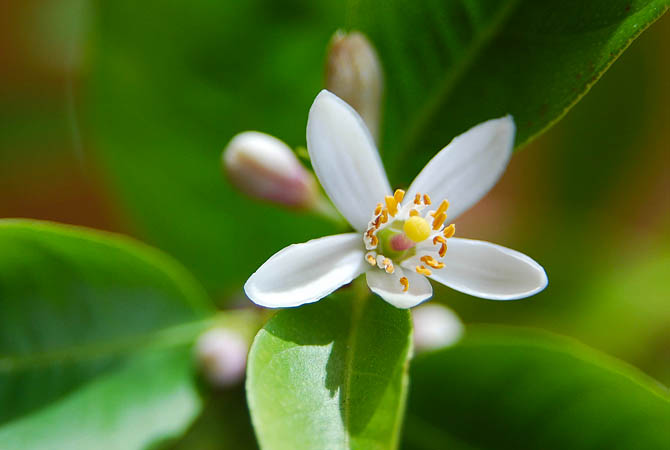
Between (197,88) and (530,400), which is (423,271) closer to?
(530,400)

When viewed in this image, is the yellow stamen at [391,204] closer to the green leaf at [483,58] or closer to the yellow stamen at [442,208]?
the yellow stamen at [442,208]

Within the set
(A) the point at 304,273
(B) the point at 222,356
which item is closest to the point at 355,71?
(A) the point at 304,273

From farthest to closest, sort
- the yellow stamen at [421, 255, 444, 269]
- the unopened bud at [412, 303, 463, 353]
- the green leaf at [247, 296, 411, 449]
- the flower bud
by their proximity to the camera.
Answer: the unopened bud at [412, 303, 463, 353] → the flower bud → the yellow stamen at [421, 255, 444, 269] → the green leaf at [247, 296, 411, 449]

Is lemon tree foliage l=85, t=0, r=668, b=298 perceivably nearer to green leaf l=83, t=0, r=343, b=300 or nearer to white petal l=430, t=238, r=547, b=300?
green leaf l=83, t=0, r=343, b=300

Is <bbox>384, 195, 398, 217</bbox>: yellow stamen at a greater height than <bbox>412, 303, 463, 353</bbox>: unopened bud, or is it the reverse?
<bbox>412, 303, 463, 353</bbox>: unopened bud

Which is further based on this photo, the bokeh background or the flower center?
the bokeh background

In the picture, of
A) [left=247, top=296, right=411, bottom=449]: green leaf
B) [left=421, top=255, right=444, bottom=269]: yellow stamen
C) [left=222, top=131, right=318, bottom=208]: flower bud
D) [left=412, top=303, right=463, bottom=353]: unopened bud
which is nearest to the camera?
[left=247, top=296, right=411, bottom=449]: green leaf

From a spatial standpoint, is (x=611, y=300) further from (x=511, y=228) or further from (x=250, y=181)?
(x=250, y=181)

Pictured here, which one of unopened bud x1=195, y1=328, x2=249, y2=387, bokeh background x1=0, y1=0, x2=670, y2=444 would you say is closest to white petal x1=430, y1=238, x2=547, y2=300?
unopened bud x1=195, y1=328, x2=249, y2=387

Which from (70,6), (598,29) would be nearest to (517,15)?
(598,29)
